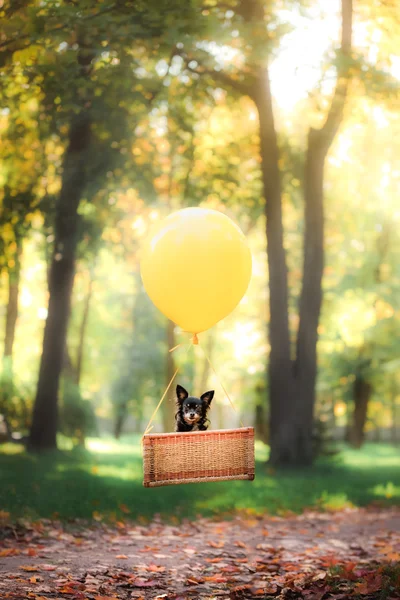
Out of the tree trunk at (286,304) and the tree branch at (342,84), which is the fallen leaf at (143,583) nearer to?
the tree trunk at (286,304)

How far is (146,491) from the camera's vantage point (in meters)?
10.9

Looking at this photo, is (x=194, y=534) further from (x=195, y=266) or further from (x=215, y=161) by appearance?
(x=215, y=161)

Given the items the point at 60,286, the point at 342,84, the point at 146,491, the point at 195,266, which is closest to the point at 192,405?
the point at 195,266

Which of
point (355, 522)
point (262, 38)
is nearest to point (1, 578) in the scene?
point (355, 522)

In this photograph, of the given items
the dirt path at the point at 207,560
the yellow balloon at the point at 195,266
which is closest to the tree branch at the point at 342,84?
the yellow balloon at the point at 195,266

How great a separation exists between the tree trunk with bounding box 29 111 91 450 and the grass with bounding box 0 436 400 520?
26.8 inches

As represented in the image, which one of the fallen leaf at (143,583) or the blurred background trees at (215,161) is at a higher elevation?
the blurred background trees at (215,161)

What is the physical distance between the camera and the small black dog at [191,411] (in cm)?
587

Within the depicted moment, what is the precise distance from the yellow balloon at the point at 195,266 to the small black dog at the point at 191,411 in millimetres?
659

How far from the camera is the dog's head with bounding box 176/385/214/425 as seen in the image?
5.86 m

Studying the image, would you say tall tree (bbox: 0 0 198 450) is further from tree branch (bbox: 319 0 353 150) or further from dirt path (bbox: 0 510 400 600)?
dirt path (bbox: 0 510 400 600)

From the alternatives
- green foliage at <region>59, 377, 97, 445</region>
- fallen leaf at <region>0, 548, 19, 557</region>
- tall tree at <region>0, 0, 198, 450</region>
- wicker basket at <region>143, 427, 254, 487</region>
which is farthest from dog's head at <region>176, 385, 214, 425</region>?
green foliage at <region>59, 377, 97, 445</region>

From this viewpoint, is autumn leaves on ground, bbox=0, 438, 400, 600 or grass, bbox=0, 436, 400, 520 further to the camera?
grass, bbox=0, 436, 400, 520

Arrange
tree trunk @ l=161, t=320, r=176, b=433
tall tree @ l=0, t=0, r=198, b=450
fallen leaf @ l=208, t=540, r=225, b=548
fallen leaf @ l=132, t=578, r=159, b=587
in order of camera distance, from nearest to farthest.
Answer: fallen leaf @ l=132, t=578, r=159, b=587 → fallen leaf @ l=208, t=540, r=225, b=548 → tall tree @ l=0, t=0, r=198, b=450 → tree trunk @ l=161, t=320, r=176, b=433
